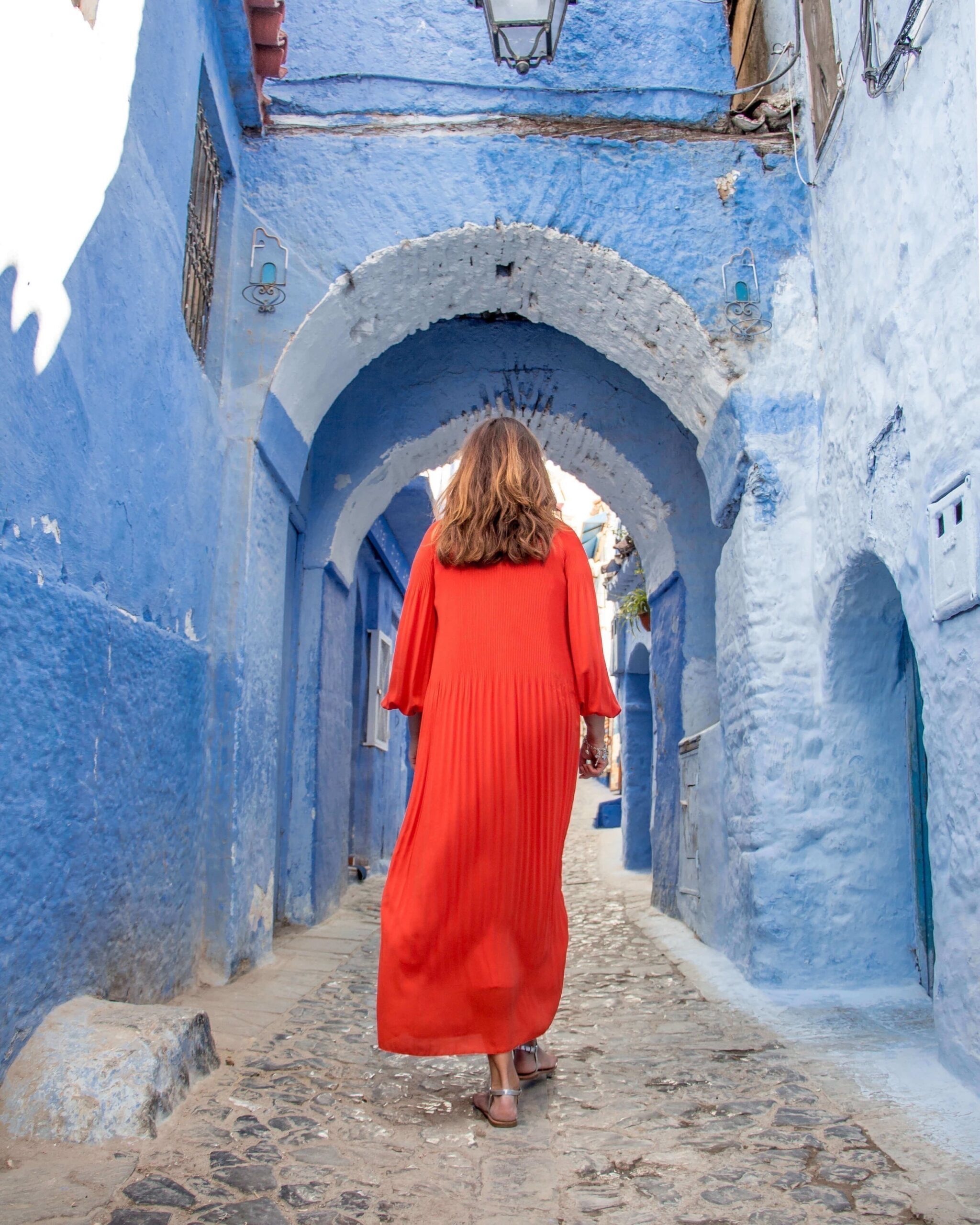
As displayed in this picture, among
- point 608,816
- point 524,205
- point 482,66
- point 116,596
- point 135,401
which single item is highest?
point 482,66

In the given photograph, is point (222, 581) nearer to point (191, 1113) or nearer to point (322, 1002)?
point (322, 1002)

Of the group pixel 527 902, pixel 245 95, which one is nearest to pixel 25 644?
pixel 527 902

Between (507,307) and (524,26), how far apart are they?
140 centimetres

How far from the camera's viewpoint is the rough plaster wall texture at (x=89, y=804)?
6.98 feet

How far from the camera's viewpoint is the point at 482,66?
15.0 feet

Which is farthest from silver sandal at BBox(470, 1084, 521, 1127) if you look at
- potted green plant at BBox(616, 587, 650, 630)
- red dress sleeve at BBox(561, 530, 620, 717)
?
potted green plant at BBox(616, 587, 650, 630)

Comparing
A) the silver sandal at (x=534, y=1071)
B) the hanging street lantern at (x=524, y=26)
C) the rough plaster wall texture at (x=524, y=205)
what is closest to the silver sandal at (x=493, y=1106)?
the silver sandal at (x=534, y=1071)

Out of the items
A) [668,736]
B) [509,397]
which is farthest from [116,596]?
[668,736]

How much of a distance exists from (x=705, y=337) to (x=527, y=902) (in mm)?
2870

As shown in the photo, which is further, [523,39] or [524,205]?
[524,205]

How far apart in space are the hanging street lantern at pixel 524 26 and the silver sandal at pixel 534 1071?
137 inches

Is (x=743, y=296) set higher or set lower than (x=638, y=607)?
higher

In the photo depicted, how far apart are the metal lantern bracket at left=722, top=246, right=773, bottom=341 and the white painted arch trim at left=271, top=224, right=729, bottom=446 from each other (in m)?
0.15

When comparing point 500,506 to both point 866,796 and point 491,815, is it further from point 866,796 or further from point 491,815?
point 866,796
